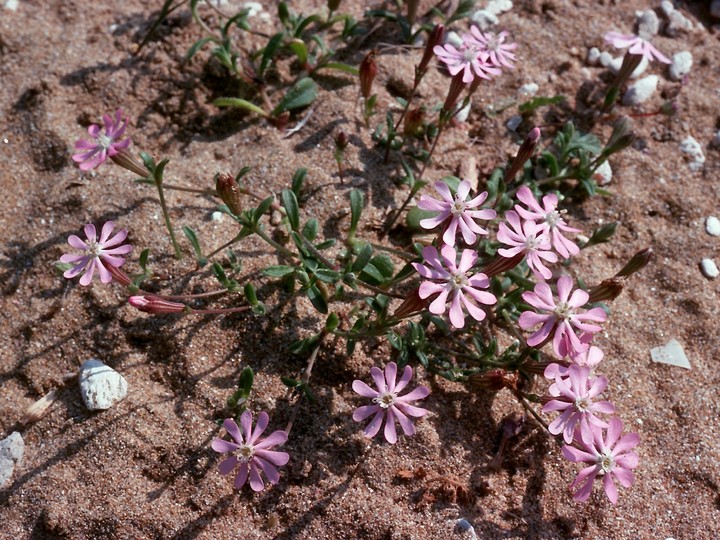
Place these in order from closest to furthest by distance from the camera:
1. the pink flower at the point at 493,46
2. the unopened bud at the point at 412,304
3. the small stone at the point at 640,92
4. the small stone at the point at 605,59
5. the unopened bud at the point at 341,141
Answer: the unopened bud at the point at 412,304 → the unopened bud at the point at 341,141 → the pink flower at the point at 493,46 → the small stone at the point at 640,92 → the small stone at the point at 605,59

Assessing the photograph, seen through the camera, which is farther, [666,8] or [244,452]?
[666,8]

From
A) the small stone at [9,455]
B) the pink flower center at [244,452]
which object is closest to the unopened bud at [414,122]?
the pink flower center at [244,452]

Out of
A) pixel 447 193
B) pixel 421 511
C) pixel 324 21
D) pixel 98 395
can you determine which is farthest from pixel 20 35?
pixel 421 511

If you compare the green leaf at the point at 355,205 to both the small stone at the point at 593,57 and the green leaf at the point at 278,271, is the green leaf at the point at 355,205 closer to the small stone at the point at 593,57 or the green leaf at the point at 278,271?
the green leaf at the point at 278,271

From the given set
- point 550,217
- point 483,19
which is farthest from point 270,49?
point 550,217

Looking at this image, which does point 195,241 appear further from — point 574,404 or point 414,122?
point 574,404

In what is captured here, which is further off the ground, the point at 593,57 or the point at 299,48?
the point at 593,57
